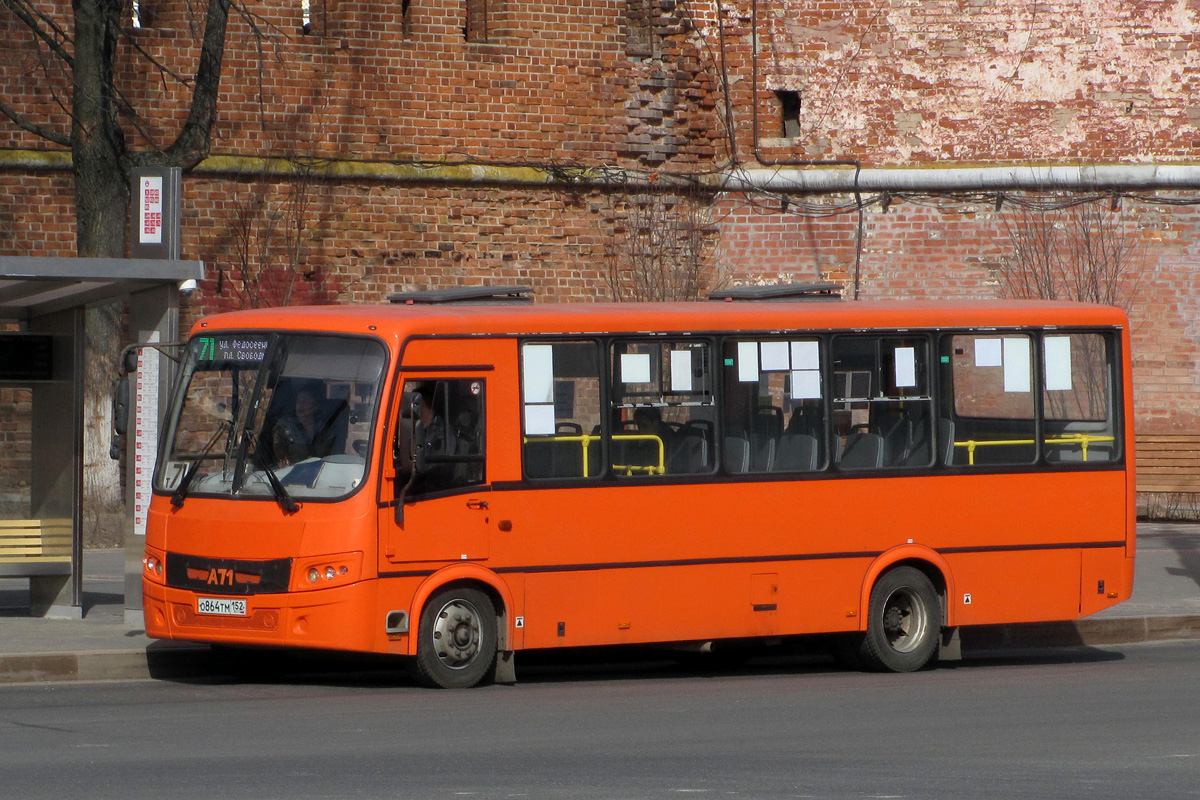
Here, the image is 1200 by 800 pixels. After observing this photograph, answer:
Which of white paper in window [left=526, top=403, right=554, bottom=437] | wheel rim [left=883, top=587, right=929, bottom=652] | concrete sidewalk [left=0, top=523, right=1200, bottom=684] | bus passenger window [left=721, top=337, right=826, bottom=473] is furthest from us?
wheel rim [left=883, top=587, right=929, bottom=652]

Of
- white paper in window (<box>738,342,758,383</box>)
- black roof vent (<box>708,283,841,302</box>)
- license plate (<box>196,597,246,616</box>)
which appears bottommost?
license plate (<box>196,597,246,616</box>)

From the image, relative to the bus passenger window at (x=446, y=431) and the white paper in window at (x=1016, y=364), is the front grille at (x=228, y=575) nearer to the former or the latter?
the bus passenger window at (x=446, y=431)

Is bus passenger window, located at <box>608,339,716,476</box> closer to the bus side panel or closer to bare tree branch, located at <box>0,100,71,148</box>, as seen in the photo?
the bus side panel

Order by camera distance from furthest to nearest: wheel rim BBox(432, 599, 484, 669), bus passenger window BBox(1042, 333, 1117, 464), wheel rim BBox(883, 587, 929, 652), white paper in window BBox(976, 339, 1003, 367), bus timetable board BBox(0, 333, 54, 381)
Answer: bus timetable board BBox(0, 333, 54, 381)
bus passenger window BBox(1042, 333, 1117, 464)
white paper in window BBox(976, 339, 1003, 367)
wheel rim BBox(883, 587, 929, 652)
wheel rim BBox(432, 599, 484, 669)

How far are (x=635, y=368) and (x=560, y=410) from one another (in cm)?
Result: 61

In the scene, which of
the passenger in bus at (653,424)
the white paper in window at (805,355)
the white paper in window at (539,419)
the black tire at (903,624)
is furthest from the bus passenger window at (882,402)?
the white paper in window at (539,419)

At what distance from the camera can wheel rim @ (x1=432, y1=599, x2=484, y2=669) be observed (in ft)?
36.7

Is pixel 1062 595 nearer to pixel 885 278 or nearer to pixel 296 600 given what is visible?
pixel 296 600

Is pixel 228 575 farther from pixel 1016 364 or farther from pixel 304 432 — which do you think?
pixel 1016 364

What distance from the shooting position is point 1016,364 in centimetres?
1301

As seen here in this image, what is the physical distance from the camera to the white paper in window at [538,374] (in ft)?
37.9

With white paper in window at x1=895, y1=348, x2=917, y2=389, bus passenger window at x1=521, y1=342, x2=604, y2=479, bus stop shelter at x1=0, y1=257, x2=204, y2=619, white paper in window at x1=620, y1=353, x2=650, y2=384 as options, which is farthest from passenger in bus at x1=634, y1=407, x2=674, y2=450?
bus stop shelter at x1=0, y1=257, x2=204, y2=619

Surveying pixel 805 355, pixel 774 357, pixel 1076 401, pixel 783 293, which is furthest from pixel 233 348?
pixel 1076 401

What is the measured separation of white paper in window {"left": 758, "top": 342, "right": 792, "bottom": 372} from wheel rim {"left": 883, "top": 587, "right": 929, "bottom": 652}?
1764 millimetres
